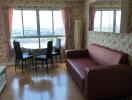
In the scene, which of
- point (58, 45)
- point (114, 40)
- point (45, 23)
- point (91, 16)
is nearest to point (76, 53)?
point (58, 45)

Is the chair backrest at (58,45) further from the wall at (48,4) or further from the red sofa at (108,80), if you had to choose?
the red sofa at (108,80)

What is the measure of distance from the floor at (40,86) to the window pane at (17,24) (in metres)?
1.57

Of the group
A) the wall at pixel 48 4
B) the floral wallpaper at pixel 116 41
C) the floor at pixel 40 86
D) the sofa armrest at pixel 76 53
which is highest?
the wall at pixel 48 4

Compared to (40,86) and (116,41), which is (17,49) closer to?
(40,86)

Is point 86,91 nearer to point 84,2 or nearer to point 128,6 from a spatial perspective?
point 128,6

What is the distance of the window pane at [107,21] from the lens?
11.8 ft

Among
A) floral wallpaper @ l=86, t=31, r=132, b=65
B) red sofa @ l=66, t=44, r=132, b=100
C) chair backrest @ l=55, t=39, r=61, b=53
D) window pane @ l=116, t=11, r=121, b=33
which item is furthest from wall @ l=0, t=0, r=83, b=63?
red sofa @ l=66, t=44, r=132, b=100

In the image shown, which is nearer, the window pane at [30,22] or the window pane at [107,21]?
the window pane at [107,21]

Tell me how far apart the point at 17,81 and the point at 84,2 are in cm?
372

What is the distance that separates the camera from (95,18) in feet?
15.2

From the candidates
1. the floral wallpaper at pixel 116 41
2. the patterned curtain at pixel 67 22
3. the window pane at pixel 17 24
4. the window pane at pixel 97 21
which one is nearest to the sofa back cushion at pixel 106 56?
the floral wallpaper at pixel 116 41

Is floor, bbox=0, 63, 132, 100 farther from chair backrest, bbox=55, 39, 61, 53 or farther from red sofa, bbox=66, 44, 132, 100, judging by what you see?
chair backrest, bbox=55, 39, 61, 53

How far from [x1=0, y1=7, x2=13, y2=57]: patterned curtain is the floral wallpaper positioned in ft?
10.2

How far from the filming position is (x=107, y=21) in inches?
151
